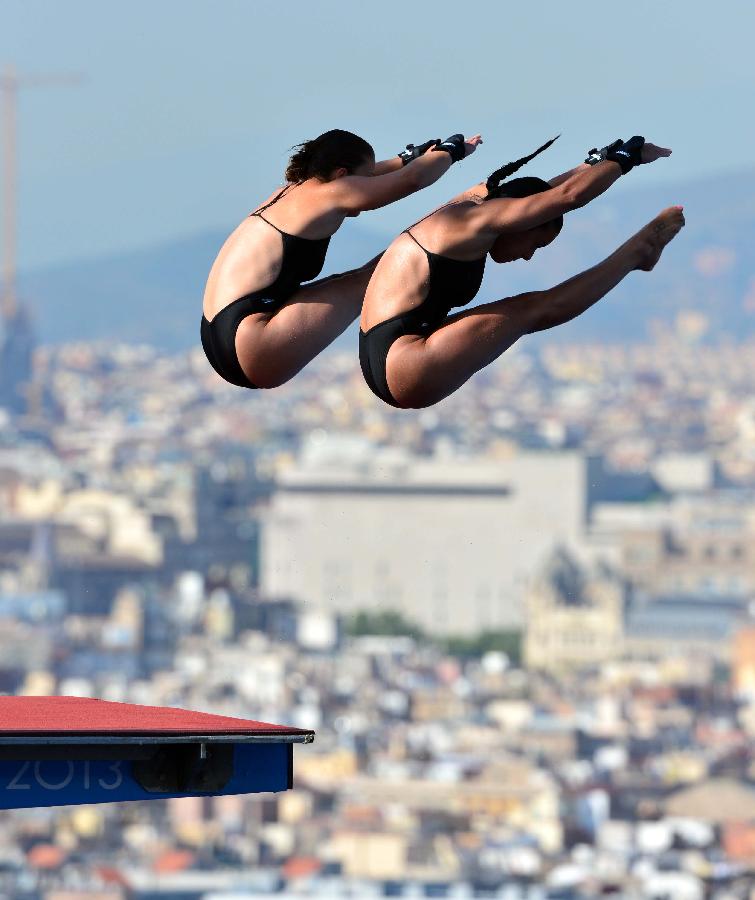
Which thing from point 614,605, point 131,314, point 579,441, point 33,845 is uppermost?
point 131,314

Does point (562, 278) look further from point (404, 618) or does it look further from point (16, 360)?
point (404, 618)

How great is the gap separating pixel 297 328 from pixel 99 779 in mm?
860

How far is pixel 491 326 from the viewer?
5383 mm

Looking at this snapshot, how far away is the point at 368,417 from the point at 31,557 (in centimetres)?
2174

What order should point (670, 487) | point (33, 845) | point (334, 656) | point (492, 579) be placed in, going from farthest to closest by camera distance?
point (670, 487), point (492, 579), point (334, 656), point (33, 845)

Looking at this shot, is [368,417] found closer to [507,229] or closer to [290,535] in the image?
[290,535]

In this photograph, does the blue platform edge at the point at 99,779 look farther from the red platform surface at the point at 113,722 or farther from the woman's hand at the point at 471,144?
the woman's hand at the point at 471,144

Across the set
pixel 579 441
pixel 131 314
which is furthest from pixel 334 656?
pixel 131 314

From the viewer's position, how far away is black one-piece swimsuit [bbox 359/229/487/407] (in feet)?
17.3

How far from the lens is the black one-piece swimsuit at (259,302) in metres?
5.59

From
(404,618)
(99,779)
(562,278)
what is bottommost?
(99,779)

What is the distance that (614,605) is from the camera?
242 feet

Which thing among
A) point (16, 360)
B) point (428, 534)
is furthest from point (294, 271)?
point (16, 360)

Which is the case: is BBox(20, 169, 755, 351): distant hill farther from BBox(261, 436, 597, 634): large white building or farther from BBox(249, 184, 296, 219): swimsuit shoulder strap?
BBox(249, 184, 296, 219): swimsuit shoulder strap
